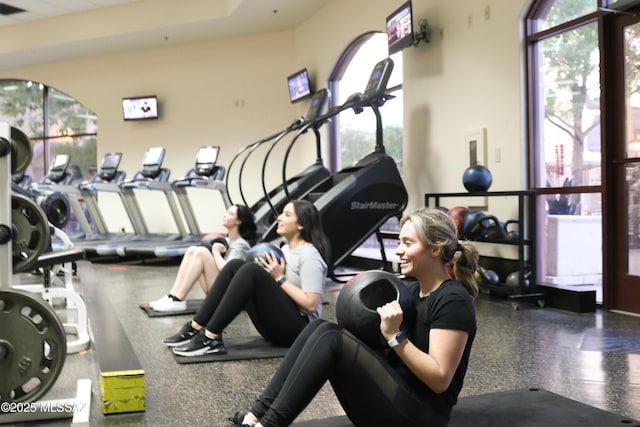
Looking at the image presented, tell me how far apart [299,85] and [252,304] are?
6716 mm

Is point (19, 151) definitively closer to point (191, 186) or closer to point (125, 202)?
point (191, 186)

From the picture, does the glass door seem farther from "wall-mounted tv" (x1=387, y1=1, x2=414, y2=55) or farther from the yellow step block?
the yellow step block

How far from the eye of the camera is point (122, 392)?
2551mm

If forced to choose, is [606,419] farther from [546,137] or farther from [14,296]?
[546,137]

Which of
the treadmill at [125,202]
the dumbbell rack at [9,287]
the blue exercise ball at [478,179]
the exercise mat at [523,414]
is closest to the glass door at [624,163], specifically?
the blue exercise ball at [478,179]

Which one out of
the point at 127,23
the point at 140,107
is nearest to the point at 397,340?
the point at 127,23

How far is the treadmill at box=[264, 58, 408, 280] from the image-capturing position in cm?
593

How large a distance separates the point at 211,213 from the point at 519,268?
21.5 ft

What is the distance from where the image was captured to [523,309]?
16.1 ft

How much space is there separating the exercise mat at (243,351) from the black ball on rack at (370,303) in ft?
4.89

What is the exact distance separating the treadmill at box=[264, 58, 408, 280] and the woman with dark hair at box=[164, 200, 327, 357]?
2.38 metres

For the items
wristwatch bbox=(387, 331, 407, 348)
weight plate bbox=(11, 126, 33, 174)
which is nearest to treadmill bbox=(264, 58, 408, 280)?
weight plate bbox=(11, 126, 33, 174)

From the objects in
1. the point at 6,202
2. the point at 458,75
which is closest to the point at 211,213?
the point at 458,75

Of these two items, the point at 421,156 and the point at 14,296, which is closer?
the point at 14,296
